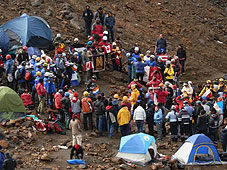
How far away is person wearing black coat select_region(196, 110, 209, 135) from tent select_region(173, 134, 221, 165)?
136 cm

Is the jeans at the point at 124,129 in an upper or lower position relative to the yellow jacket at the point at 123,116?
lower

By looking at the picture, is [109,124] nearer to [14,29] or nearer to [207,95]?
[207,95]

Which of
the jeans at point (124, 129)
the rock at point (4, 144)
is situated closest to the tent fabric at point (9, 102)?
the rock at point (4, 144)

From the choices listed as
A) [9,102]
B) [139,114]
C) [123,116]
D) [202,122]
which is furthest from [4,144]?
[202,122]

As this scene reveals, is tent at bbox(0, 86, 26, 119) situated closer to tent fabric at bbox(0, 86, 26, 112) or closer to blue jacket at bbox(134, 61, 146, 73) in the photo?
tent fabric at bbox(0, 86, 26, 112)

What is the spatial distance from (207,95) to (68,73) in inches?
282

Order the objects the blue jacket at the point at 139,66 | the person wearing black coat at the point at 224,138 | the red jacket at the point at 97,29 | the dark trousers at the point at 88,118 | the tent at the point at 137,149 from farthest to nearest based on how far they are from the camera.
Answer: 1. the red jacket at the point at 97,29
2. the blue jacket at the point at 139,66
3. the dark trousers at the point at 88,118
4. the person wearing black coat at the point at 224,138
5. the tent at the point at 137,149

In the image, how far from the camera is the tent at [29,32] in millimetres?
30766

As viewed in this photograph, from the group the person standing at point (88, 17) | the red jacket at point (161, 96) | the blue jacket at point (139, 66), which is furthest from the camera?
the person standing at point (88, 17)

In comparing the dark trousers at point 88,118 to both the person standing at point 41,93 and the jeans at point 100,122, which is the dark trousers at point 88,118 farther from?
the person standing at point 41,93

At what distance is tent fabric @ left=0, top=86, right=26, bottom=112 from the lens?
24.6 meters

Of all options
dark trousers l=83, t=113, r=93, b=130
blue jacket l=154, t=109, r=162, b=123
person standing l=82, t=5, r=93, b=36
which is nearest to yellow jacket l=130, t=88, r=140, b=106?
blue jacket l=154, t=109, r=162, b=123

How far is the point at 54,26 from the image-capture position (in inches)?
1405

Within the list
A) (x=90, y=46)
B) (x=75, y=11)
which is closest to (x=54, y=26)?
(x=75, y=11)
